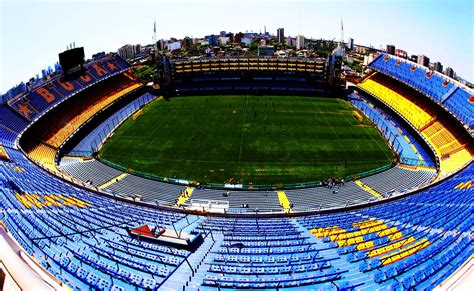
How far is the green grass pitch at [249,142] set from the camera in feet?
165

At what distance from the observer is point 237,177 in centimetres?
4853

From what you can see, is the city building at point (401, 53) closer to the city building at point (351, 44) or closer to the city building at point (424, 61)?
the city building at point (424, 61)

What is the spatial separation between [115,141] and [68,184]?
19.5 metres

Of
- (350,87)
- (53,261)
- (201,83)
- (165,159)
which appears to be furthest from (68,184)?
(350,87)

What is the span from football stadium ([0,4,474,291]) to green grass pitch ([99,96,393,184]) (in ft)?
1.28

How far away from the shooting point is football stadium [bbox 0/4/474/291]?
22.7 meters

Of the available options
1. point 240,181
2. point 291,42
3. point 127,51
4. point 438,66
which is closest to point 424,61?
point 438,66

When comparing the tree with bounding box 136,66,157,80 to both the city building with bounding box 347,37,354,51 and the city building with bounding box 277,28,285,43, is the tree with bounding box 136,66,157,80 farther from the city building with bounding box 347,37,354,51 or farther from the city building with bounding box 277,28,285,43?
the city building with bounding box 347,37,354,51

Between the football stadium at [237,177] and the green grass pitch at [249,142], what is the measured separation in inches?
15.4

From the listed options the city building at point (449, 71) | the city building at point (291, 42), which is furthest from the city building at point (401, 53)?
the city building at point (291, 42)

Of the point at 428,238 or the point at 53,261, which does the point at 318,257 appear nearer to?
the point at 428,238

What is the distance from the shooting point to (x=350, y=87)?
90125 millimetres

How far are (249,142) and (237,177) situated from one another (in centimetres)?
1277

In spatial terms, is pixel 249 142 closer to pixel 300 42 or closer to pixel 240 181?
pixel 240 181
